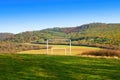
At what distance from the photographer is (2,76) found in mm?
18109

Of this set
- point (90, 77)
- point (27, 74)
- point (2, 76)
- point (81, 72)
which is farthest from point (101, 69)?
point (2, 76)

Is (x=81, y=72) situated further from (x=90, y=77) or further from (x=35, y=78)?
(x=35, y=78)

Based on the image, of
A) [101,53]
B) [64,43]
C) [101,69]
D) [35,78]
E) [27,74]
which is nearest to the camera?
[35,78]

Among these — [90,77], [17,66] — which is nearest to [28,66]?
[17,66]

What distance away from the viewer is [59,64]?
75.5 feet

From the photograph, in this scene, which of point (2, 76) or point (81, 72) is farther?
point (81, 72)

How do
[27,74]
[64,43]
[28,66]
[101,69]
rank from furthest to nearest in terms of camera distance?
[64,43] → [28,66] → [101,69] → [27,74]

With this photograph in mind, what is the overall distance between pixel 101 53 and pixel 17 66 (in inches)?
519

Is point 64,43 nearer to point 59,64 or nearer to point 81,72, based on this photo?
point 59,64

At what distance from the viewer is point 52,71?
19734 mm

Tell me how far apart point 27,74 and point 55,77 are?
6.53 ft

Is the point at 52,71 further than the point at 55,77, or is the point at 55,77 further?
the point at 52,71

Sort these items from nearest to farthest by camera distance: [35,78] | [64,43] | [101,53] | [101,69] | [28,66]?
[35,78]
[101,69]
[28,66]
[101,53]
[64,43]

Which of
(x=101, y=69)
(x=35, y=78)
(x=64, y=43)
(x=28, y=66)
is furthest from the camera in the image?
(x=64, y=43)
